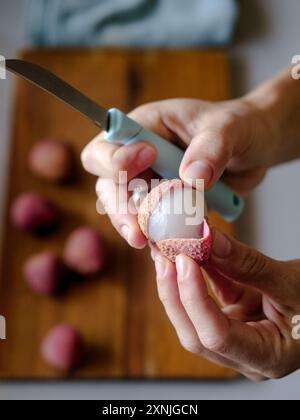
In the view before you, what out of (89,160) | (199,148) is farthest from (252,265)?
(89,160)

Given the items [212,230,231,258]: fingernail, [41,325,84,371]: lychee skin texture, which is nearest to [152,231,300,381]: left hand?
[212,230,231,258]: fingernail

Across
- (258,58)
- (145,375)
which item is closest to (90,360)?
(145,375)

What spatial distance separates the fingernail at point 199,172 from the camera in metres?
0.41

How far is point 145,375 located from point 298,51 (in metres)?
0.53

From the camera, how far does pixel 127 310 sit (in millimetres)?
660

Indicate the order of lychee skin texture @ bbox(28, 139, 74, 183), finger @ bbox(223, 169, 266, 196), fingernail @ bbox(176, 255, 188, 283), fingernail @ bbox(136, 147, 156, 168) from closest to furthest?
fingernail @ bbox(176, 255, 188, 283), fingernail @ bbox(136, 147, 156, 168), finger @ bbox(223, 169, 266, 196), lychee skin texture @ bbox(28, 139, 74, 183)

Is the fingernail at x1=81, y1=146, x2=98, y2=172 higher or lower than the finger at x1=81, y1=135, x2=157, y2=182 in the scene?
higher

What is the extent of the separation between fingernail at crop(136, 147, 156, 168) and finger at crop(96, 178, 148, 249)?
5 centimetres

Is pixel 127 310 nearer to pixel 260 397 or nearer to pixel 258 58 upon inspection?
pixel 260 397

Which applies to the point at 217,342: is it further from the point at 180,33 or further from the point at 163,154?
the point at 180,33

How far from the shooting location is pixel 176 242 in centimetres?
37

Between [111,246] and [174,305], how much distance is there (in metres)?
0.29

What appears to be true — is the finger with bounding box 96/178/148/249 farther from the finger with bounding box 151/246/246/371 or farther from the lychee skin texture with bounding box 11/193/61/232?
the lychee skin texture with bounding box 11/193/61/232

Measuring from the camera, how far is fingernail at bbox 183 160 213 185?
0.41 meters
